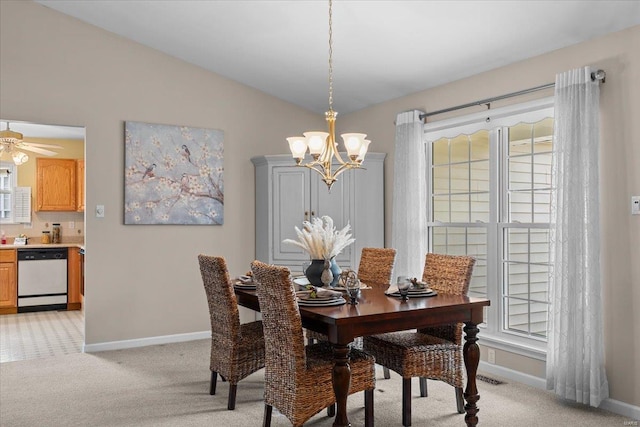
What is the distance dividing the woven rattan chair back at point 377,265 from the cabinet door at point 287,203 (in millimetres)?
1324

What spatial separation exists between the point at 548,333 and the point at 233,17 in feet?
11.0

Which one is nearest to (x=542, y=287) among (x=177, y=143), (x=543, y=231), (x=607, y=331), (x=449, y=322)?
(x=543, y=231)

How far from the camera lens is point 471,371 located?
3.00 metres

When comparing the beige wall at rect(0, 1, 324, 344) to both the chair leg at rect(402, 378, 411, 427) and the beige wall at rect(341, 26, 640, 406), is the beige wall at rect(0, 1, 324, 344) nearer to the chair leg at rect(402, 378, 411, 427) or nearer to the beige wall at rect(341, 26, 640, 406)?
the chair leg at rect(402, 378, 411, 427)

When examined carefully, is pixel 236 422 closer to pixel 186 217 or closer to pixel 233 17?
pixel 186 217

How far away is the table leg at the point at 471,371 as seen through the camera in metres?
2.97

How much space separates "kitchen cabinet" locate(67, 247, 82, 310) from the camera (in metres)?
7.04

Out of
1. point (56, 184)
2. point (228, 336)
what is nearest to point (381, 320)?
point (228, 336)

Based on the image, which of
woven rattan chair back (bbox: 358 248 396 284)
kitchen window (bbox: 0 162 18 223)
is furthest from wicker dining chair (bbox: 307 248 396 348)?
kitchen window (bbox: 0 162 18 223)

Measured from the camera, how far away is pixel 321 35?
4234 millimetres

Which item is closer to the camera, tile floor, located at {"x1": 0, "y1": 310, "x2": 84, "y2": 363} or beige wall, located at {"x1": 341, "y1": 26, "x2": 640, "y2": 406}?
beige wall, located at {"x1": 341, "y1": 26, "x2": 640, "y2": 406}

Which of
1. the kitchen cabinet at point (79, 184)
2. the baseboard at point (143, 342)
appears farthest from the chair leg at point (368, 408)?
the kitchen cabinet at point (79, 184)

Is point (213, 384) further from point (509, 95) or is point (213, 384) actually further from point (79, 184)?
point (79, 184)

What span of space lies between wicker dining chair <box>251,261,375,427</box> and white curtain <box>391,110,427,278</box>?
1.96 meters
